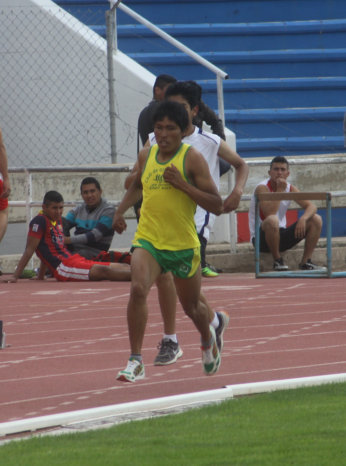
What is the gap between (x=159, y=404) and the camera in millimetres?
6035

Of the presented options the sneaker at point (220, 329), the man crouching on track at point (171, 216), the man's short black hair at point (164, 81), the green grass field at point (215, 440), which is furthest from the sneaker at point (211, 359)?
the man's short black hair at point (164, 81)

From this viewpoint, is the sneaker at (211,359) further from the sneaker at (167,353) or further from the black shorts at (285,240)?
the black shorts at (285,240)

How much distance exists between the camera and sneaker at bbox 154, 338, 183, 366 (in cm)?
748

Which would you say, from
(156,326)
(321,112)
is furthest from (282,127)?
(156,326)

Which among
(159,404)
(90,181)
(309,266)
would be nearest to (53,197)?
(90,181)

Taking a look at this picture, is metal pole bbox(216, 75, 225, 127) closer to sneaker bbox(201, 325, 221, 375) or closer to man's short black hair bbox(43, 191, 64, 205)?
man's short black hair bbox(43, 191, 64, 205)

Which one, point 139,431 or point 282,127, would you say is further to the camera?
point 282,127

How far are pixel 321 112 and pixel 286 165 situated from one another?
14.5 feet

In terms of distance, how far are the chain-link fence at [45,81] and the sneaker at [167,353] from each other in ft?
30.3

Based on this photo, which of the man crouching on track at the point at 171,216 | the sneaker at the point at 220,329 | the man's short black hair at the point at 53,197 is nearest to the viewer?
the man crouching on track at the point at 171,216

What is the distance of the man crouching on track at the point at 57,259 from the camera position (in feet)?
43.3

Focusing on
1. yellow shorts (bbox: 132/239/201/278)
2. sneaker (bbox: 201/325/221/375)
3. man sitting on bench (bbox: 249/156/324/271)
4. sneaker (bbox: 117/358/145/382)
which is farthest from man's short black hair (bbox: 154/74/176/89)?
sneaker (bbox: 117/358/145/382)

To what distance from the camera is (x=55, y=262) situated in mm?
13336

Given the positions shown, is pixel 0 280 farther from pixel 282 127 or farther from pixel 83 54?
pixel 282 127
